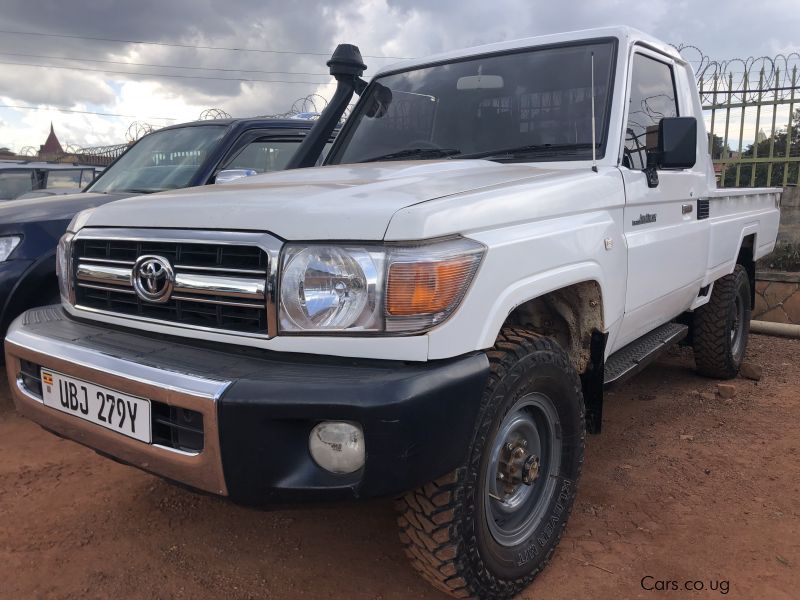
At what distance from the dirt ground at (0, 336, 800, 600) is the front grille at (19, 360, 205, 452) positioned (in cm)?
47

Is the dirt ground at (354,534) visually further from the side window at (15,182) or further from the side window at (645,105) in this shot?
the side window at (15,182)

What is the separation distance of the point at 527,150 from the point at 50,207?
291cm

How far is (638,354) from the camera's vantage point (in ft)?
10.7

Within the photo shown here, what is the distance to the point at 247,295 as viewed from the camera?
184 centimetres

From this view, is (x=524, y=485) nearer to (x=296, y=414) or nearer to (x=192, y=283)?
(x=296, y=414)

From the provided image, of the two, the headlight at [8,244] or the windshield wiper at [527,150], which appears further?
the headlight at [8,244]

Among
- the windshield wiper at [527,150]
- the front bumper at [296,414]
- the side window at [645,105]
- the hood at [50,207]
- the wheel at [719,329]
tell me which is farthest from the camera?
the wheel at [719,329]

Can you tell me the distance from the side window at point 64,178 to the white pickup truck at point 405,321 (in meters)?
6.89

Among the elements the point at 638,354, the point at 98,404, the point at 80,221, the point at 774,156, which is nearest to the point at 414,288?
the point at 98,404

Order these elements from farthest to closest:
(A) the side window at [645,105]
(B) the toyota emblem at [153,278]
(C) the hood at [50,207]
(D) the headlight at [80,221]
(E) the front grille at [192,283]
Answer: (C) the hood at [50,207] → (A) the side window at [645,105] → (D) the headlight at [80,221] → (B) the toyota emblem at [153,278] → (E) the front grille at [192,283]

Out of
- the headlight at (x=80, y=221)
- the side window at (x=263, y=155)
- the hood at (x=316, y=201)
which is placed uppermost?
the side window at (x=263, y=155)

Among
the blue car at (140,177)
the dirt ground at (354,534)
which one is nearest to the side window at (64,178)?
the blue car at (140,177)

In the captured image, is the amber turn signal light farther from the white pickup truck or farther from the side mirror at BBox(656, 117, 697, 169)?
the side mirror at BBox(656, 117, 697, 169)

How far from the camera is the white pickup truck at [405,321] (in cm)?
168
